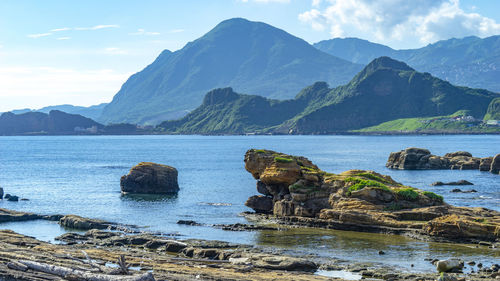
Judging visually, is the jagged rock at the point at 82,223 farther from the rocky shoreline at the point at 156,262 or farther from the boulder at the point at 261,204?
the boulder at the point at 261,204

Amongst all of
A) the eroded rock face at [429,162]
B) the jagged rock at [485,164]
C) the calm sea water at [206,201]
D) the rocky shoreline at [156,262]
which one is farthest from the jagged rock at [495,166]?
the rocky shoreline at [156,262]

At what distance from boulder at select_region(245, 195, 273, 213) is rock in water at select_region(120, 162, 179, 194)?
2454 cm

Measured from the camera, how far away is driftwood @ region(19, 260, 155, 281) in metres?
26.1

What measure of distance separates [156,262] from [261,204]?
31320 mm

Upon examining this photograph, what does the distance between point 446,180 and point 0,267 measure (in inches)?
3725

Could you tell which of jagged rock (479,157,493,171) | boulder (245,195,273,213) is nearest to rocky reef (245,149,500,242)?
boulder (245,195,273,213)

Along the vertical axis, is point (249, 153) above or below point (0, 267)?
above

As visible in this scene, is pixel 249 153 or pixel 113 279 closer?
pixel 113 279

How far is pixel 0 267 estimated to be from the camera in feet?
97.8

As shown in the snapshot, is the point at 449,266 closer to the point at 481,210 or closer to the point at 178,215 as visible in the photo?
the point at 481,210

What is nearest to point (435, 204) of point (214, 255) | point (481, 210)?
point (481, 210)

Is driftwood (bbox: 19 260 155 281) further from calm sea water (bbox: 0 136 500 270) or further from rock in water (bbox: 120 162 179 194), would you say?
rock in water (bbox: 120 162 179 194)

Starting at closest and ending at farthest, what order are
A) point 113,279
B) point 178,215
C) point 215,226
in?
point 113,279 → point 215,226 → point 178,215

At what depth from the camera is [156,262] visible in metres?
37.3
